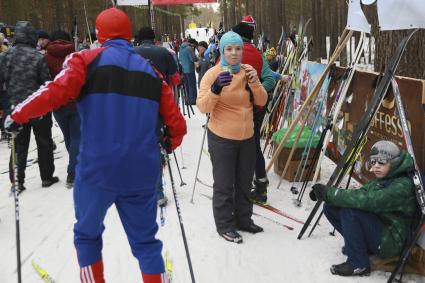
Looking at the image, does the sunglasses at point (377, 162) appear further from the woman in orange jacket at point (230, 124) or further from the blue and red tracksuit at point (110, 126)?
the blue and red tracksuit at point (110, 126)

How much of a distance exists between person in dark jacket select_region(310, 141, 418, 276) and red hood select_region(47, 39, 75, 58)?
12.4 feet

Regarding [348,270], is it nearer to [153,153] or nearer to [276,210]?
[276,210]

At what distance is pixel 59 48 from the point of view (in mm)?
5258

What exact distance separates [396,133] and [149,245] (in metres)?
2.59

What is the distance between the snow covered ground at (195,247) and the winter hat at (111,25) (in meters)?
1.85

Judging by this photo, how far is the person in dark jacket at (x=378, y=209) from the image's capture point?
2.86 metres

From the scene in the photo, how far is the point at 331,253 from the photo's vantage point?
3453mm

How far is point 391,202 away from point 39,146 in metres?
4.28

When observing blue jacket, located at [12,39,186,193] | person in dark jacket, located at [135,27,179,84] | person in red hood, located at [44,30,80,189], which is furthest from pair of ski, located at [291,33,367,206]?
person in red hood, located at [44,30,80,189]

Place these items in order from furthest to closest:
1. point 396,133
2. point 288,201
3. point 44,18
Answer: point 44,18
point 288,201
point 396,133

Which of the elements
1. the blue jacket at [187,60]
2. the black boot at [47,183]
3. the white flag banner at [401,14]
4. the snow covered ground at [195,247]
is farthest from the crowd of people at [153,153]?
the blue jacket at [187,60]

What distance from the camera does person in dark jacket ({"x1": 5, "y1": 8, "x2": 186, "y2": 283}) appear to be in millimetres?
2215

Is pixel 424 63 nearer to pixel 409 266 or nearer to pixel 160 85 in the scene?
pixel 409 266

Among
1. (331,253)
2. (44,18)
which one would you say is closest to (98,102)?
(331,253)
